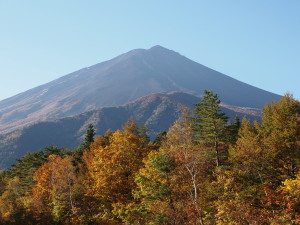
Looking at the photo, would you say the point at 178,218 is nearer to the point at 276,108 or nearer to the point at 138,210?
the point at 138,210

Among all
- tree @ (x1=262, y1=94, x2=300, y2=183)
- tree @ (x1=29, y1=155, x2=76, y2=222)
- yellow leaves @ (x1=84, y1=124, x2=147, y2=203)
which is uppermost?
tree @ (x1=262, y1=94, x2=300, y2=183)

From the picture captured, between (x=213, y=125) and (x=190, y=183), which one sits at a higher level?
(x=213, y=125)

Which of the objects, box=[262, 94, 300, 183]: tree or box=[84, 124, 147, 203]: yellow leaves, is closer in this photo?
box=[262, 94, 300, 183]: tree

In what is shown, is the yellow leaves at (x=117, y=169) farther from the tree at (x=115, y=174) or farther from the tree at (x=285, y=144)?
the tree at (x=285, y=144)

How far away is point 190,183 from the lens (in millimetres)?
28609

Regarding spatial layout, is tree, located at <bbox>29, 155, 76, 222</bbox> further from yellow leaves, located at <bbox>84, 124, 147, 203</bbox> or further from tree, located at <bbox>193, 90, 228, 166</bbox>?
tree, located at <bbox>193, 90, 228, 166</bbox>

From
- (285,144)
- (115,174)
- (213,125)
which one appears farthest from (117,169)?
(285,144)

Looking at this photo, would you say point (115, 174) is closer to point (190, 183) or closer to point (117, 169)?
point (117, 169)

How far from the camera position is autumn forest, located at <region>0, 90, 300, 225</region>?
81.7 feet

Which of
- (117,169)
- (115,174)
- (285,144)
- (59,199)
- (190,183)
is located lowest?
(59,199)

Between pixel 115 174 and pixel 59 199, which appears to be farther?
pixel 59 199

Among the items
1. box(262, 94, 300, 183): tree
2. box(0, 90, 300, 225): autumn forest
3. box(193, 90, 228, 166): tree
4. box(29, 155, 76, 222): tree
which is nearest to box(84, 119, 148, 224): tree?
box(0, 90, 300, 225): autumn forest

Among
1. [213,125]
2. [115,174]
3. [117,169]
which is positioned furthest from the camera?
[117,169]

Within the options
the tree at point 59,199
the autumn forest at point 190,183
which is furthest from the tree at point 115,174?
the tree at point 59,199
